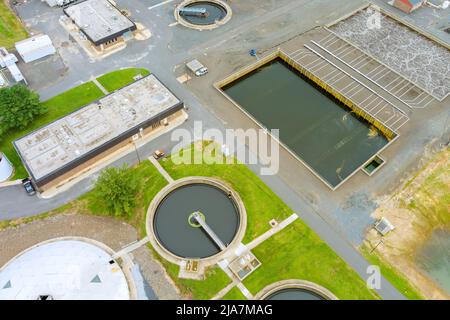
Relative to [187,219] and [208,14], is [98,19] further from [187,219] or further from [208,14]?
[187,219]

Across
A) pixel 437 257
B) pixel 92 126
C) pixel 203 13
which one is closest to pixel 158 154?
pixel 92 126

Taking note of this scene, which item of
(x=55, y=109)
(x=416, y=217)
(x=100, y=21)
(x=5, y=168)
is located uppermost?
(x=100, y=21)

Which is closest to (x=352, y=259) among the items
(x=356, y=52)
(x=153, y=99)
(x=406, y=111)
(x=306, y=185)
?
(x=306, y=185)

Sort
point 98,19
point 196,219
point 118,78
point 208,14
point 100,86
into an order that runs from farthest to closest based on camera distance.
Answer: point 208,14 → point 98,19 → point 118,78 → point 100,86 → point 196,219

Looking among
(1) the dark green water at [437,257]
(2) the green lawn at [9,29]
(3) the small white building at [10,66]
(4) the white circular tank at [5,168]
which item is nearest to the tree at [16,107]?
(4) the white circular tank at [5,168]

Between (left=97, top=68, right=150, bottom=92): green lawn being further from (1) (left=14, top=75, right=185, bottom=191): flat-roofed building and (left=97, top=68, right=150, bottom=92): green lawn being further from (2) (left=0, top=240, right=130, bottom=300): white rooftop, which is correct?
(2) (left=0, top=240, right=130, bottom=300): white rooftop

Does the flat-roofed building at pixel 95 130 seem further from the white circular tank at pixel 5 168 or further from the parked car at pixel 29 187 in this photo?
the white circular tank at pixel 5 168
